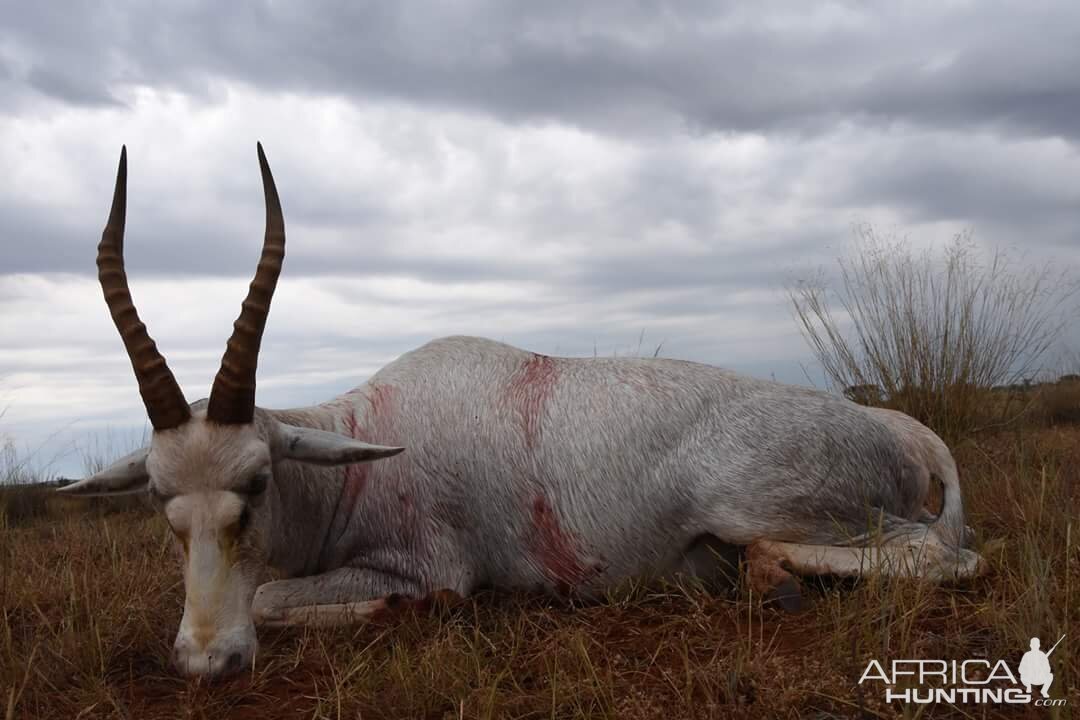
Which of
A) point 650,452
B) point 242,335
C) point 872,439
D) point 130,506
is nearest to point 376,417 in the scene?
point 242,335

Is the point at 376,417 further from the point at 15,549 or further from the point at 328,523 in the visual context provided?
the point at 15,549

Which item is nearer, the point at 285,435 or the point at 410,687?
the point at 410,687

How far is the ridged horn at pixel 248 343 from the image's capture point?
13.0 ft

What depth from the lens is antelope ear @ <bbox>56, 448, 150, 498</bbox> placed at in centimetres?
425

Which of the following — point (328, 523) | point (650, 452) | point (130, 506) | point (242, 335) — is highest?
point (242, 335)

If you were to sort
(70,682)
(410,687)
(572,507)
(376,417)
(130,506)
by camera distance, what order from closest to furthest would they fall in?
(410,687) → (70,682) → (572,507) → (376,417) → (130,506)

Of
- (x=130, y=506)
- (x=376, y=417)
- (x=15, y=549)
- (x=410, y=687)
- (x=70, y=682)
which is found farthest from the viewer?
(x=130, y=506)

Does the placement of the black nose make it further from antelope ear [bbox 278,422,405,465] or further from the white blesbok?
antelope ear [bbox 278,422,405,465]

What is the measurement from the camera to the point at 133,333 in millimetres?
4125

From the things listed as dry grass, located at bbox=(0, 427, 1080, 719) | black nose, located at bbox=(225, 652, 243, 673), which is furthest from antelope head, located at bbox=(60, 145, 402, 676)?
dry grass, located at bbox=(0, 427, 1080, 719)

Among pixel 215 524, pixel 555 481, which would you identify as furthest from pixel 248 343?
pixel 555 481

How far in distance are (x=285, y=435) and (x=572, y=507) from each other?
1417mm

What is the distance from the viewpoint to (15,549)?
272 inches

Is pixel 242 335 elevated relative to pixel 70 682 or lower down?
elevated
